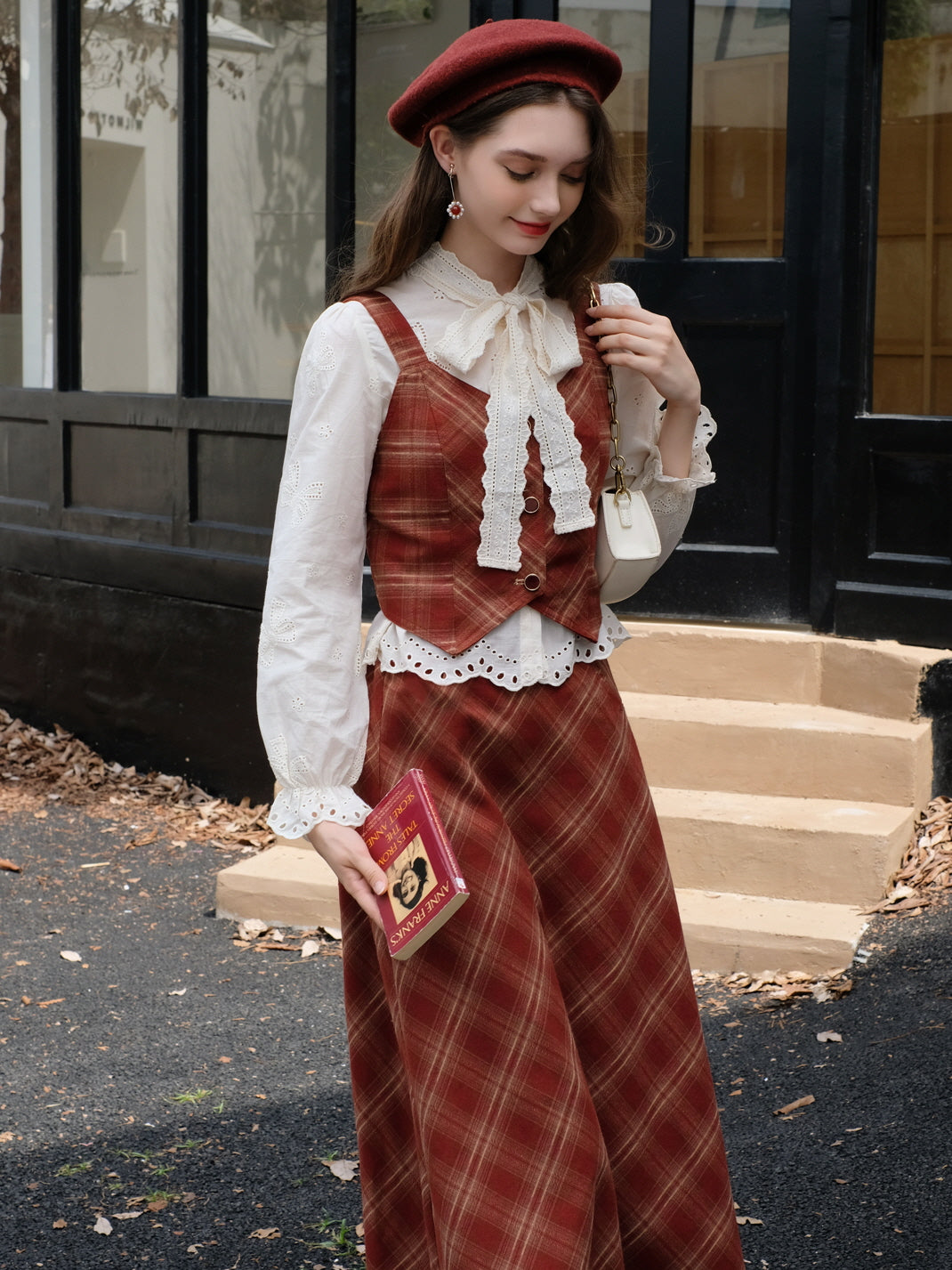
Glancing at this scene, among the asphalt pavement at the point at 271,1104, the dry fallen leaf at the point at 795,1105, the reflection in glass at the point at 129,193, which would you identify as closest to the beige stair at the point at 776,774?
the asphalt pavement at the point at 271,1104

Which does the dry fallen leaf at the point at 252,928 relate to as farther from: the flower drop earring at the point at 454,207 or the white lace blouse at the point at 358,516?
the flower drop earring at the point at 454,207

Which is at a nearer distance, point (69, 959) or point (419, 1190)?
point (419, 1190)

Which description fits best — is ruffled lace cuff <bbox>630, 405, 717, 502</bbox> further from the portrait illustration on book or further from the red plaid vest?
the portrait illustration on book

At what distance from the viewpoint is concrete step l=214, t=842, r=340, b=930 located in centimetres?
499

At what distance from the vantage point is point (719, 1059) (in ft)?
12.8

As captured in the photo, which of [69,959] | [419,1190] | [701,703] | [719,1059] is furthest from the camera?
[701,703]

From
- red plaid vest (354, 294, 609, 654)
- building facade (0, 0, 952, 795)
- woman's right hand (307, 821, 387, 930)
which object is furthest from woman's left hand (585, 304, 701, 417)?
building facade (0, 0, 952, 795)

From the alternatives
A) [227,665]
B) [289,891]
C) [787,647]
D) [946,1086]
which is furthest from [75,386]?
[946,1086]

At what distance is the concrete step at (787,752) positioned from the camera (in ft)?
16.2

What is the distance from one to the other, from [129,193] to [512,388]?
576 cm

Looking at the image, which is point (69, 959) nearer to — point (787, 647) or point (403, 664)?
point (787, 647)

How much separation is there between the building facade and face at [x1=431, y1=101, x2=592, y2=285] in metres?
2.07

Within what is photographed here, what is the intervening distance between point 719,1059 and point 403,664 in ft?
7.27

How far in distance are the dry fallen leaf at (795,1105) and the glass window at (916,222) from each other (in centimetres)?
277
